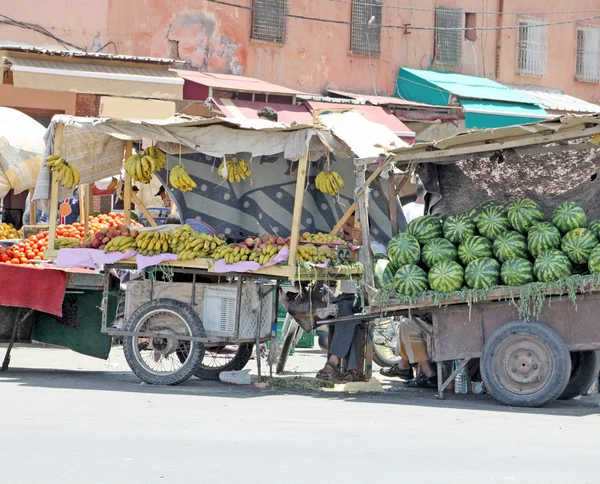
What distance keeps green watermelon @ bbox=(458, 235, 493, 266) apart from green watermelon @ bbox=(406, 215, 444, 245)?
38 centimetres

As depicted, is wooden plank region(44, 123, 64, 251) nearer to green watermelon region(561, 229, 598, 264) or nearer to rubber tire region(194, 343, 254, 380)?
rubber tire region(194, 343, 254, 380)

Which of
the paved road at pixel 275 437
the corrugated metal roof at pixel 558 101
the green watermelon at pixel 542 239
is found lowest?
the paved road at pixel 275 437

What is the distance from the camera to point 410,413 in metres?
8.73

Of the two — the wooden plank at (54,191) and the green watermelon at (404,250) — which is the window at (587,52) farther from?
the wooden plank at (54,191)

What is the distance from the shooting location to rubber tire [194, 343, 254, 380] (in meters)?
11.3

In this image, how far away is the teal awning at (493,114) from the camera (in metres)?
22.5

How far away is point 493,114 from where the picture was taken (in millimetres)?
22625

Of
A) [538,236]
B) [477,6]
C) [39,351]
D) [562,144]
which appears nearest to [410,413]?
[538,236]

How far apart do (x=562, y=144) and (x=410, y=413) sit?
294cm

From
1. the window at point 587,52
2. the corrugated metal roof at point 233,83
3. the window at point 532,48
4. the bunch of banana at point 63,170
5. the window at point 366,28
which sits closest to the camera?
the bunch of banana at point 63,170

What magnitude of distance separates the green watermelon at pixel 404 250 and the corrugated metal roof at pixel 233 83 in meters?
10.7

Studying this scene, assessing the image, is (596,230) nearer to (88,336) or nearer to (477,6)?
(88,336)

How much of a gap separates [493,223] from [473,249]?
0.34 m

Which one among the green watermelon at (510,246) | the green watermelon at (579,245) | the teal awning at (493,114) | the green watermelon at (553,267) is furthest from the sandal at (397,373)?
the teal awning at (493,114)
